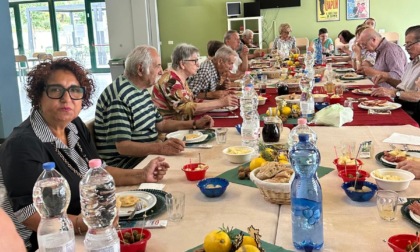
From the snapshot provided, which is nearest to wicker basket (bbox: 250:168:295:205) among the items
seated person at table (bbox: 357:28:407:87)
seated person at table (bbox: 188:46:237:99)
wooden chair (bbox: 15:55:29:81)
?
seated person at table (bbox: 188:46:237:99)

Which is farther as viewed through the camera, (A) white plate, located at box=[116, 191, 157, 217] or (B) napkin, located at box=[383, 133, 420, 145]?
(B) napkin, located at box=[383, 133, 420, 145]

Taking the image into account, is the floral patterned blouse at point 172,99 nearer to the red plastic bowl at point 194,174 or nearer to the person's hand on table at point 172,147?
the person's hand on table at point 172,147

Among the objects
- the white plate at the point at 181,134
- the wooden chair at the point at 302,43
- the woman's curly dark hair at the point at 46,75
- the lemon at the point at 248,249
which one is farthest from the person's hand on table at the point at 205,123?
the wooden chair at the point at 302,43

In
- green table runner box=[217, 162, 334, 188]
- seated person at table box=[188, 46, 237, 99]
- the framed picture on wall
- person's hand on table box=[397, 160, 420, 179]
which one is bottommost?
green table runner box=[217, 162, 334, 188]

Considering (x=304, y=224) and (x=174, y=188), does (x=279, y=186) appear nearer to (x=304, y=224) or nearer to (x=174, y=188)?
(x=304, y=224)

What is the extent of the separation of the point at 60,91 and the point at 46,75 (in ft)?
0.29

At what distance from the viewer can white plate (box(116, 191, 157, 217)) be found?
1.61 m

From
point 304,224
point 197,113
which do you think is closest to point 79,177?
point 304,224

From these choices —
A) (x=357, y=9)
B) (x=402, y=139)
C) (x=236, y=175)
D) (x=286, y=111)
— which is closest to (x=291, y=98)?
(x=286, y=111)

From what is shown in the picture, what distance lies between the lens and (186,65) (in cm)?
367

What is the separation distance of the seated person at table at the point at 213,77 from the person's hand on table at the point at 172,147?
197 centimetres

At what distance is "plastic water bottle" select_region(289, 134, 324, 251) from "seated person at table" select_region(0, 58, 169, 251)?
72 centimetres

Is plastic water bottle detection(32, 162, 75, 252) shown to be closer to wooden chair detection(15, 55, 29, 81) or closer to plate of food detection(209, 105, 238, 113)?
plate of food detection(209, 105, 238, 113)

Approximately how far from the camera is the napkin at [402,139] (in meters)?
2.39
